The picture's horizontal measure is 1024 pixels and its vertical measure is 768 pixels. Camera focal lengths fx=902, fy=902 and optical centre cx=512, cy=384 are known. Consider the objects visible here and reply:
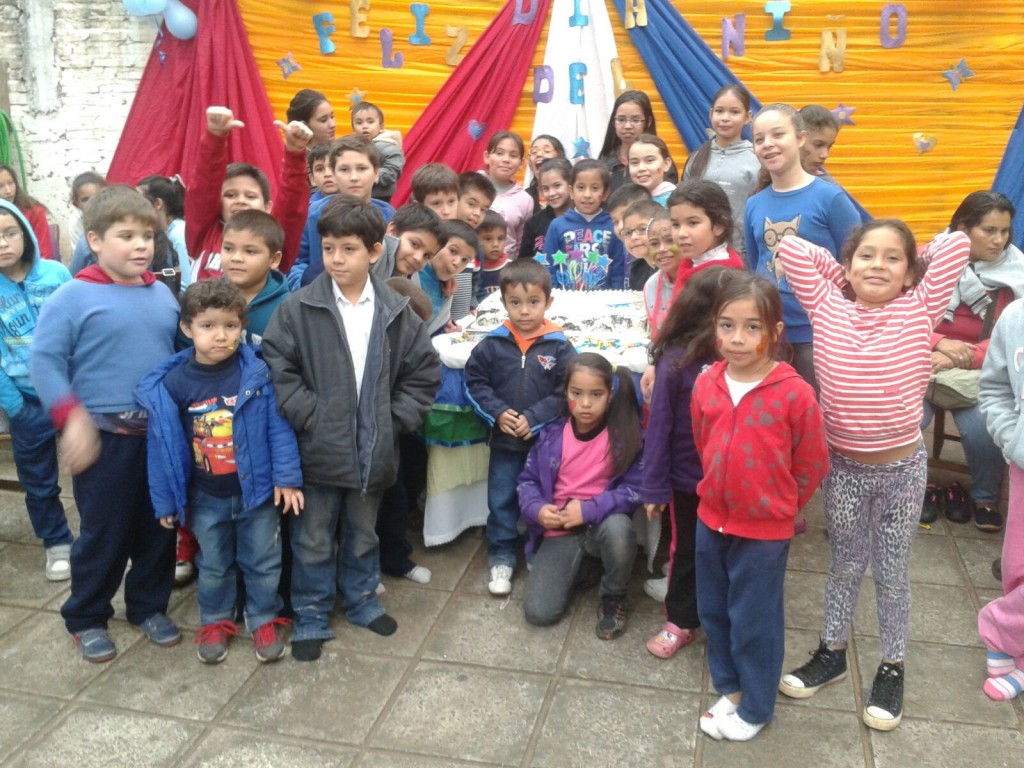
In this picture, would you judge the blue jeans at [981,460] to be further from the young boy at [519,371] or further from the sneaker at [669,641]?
the young boy at [519,371]

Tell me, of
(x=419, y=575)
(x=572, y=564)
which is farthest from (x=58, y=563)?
(x=572, y=564)

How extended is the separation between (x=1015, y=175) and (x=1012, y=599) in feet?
11.7

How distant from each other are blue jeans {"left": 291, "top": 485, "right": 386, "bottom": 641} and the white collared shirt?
1.38ft

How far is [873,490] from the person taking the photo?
2.64 meters

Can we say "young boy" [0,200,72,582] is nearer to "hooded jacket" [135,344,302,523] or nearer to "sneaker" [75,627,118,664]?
"sneaker" [75,627,118,664]

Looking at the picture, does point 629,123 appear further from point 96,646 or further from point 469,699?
point 96,646

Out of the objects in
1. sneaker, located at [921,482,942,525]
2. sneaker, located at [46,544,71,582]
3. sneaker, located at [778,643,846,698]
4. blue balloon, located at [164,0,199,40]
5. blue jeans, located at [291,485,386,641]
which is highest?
blue balloon, located at [164,0,199,40]

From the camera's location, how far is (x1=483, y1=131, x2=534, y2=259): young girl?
16.6ft

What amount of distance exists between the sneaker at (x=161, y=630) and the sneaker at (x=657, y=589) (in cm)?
171

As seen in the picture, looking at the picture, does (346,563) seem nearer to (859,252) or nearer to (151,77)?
(859,252)

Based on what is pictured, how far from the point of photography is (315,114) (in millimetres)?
4746

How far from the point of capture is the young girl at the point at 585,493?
3244mm

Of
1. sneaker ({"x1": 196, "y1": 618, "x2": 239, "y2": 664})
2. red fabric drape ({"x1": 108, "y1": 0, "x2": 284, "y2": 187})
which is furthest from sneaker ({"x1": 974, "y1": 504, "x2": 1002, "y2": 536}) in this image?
red fabric drape ({"x1": 108, "y1": 0, "x2": 284, "y2": 187})

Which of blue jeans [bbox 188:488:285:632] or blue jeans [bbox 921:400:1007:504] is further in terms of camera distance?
blue jeans [bbox 921:400:1007:504]
